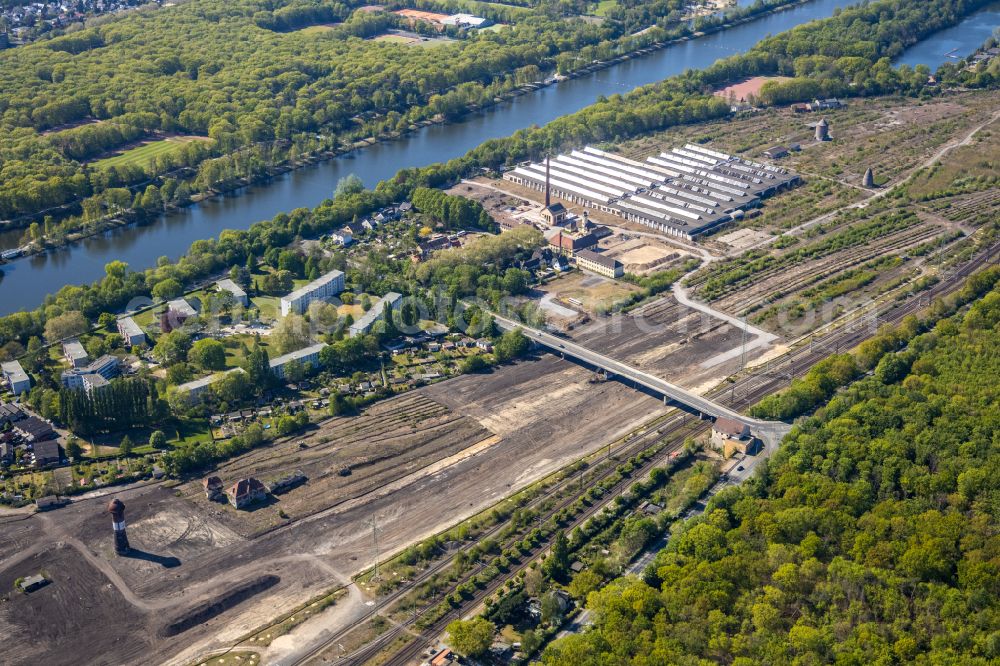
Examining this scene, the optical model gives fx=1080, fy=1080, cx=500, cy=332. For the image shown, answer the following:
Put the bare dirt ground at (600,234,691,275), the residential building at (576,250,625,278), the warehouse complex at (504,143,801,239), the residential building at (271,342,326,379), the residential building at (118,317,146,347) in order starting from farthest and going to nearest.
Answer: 1. the warehouse complex at (504,143,801,239)
2. the bare dirt ground at (600,234,691,275)
3. the residential building at (576,250,625,278)
4. the residential building at (118,317,146,347)
5. the residential building at (271,342,326,379)

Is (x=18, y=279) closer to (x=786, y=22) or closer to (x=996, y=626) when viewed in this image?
(x=996, y=626)

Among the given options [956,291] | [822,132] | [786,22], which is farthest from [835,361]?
[786,22]

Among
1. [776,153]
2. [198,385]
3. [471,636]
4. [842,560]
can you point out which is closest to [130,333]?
[198,385]

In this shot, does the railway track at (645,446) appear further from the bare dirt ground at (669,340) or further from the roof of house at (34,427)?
the roof of house at (34,427)

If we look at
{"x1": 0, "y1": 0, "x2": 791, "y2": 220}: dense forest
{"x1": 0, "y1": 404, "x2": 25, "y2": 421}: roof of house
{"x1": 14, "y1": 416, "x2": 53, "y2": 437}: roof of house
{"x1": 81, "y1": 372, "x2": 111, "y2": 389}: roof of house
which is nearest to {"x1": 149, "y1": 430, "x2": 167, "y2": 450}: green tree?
{"x1": 14, "y1": 416, "x2": 53, "y2": 437}: roof of house

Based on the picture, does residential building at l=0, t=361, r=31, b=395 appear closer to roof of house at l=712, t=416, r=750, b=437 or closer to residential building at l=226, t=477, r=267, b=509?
residential building at l=226, t=477, r=267, b=509

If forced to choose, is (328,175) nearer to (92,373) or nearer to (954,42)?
(92,373)

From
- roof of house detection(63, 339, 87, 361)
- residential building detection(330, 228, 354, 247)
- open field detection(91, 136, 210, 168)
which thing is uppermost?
open field detection(91, 136, 210, 168)
